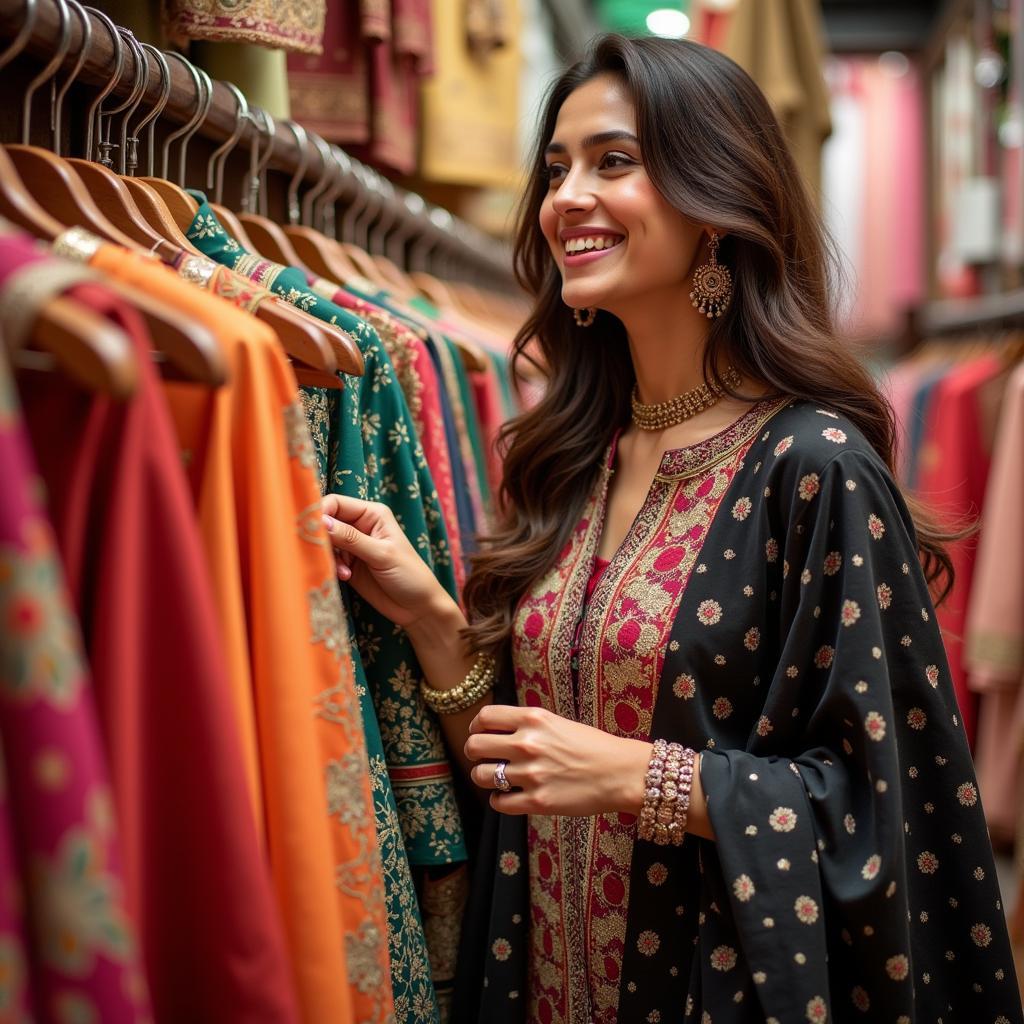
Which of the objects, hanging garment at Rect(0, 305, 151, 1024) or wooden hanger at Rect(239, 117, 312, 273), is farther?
Answer: wooden hanger at Rect(239, 117, 312, 273)

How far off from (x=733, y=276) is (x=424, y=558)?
500 mm

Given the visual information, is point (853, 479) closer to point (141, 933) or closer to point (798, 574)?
point (798, 574)

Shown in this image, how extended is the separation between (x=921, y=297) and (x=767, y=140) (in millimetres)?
4988

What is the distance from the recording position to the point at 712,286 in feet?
4.33

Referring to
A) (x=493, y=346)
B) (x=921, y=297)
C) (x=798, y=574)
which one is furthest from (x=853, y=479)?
(x=921, y=297)

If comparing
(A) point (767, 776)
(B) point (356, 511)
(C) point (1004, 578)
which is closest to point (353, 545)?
(B) point (356, 511)

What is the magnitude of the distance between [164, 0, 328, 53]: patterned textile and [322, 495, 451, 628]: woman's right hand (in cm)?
57

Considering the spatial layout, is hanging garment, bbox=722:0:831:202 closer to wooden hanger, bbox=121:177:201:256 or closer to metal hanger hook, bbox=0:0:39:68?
wooden hanger, bbox=121:177:201:256

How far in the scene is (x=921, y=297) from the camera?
589 centimetres

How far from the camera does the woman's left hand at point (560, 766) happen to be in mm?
1077

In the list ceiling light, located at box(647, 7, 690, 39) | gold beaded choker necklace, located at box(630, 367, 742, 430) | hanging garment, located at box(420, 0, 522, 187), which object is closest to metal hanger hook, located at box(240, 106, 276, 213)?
gold beaded choker necklace, located at box(630, 367, 742, 430)

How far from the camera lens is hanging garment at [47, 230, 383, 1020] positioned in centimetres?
78

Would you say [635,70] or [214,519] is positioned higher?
[635,70]

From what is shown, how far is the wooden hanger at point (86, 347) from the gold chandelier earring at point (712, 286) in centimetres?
85
